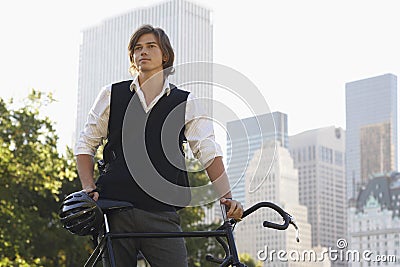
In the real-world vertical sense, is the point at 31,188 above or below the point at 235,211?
above

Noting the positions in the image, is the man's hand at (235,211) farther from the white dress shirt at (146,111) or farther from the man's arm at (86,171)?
the man's arm at (86,171)

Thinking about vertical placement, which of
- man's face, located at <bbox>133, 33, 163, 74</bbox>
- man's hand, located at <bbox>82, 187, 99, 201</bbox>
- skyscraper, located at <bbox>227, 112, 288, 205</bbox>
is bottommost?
man's hand, located at <bbox>82, 187, 99, 201</bbox>

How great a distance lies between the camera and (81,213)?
123 inches

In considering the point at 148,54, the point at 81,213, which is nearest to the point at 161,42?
the point at 148,54

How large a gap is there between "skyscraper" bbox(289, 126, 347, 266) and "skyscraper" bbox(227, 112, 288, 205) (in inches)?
6532

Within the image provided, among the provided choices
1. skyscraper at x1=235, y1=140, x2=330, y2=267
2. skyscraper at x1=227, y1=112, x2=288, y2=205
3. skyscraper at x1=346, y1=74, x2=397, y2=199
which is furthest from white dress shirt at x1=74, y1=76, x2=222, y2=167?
skyscraper at x1=346, y1=74, x2=397, y2=199

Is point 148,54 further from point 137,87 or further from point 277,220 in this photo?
point 277,220

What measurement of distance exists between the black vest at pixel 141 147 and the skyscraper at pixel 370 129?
162 metres

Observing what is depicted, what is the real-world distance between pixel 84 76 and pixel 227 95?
15221cm

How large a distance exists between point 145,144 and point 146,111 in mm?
142

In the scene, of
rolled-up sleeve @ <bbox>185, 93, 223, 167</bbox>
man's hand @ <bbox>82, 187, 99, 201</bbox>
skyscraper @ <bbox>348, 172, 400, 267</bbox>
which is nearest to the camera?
man's hand @ <bbox>82, 187, 99, 201</bbox>

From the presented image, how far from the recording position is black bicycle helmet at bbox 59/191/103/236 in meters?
3.13

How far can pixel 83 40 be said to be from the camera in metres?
170

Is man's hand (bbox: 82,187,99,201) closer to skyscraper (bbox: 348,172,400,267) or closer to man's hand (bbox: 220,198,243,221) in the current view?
man's hand (bbox: 220,198,243,221)
